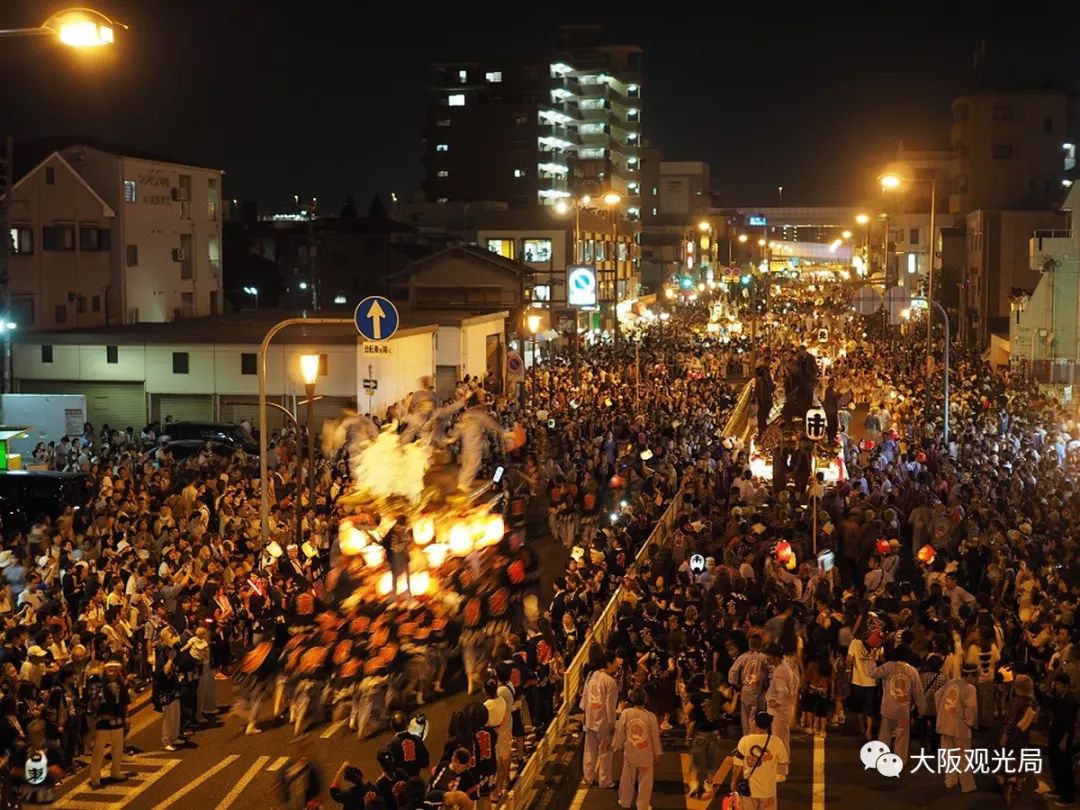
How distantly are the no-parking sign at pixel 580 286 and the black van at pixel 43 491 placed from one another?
24.8 m

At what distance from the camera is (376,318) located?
1819 cm

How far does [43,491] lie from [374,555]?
8300mm

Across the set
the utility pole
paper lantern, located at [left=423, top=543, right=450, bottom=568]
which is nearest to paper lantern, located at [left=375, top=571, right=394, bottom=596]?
paper lantern, located at [left=423, top=543, right=450, bottom=568]

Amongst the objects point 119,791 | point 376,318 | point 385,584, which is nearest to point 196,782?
point 119,791

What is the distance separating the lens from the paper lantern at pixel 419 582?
14.8 m

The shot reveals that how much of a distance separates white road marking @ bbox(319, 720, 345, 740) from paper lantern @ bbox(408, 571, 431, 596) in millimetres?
2044

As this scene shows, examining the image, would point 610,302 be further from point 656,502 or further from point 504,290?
point 656,502

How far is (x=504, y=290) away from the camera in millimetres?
49281

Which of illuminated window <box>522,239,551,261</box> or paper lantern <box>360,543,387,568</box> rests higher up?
illuminated window <box>522,239,551,261</box>

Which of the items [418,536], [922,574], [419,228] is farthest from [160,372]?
[419,228]

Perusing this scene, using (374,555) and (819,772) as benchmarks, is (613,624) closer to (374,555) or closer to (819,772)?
(374,555)

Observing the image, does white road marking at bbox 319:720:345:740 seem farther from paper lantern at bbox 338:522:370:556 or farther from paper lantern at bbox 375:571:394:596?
paper lantern at bbox 338:522:370:556

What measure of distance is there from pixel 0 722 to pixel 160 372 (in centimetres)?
2211

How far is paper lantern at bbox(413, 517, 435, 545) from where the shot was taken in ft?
49.0
